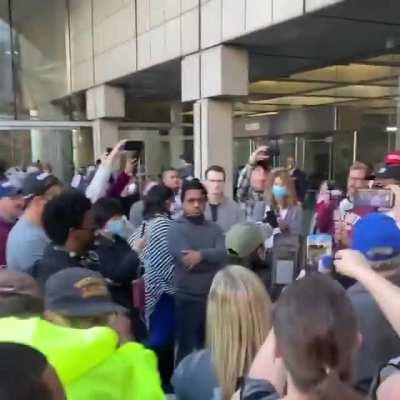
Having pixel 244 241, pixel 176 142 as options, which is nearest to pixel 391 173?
pixel 244 241

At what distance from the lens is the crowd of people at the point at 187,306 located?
1.48 metres

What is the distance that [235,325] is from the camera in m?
2.16

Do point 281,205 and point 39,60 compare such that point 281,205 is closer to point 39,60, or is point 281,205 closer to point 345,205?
point 345,205

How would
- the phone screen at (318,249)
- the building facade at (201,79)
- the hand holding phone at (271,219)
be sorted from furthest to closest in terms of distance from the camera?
the building facade at (201,79)
the hand holding phone at (271,219)
the phone screen at (318,249)

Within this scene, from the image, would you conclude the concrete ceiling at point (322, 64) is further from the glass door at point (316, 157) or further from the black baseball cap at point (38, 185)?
the black baseball cap at point (38, 185)

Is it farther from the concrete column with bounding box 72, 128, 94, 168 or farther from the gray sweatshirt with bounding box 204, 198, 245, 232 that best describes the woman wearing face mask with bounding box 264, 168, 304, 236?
the concrete column with bounding box 72, 128, 94, 168

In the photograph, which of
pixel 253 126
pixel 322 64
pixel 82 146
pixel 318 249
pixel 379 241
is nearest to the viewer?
pixel 379 241

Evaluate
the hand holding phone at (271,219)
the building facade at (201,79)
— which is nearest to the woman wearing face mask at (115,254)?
the hand holding phone at (271,219)

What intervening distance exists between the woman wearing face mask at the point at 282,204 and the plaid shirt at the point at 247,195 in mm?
249

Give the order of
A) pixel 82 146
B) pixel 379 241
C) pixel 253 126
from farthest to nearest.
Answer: pixel 82 146 < pixel 253 126 < pixel 379 241

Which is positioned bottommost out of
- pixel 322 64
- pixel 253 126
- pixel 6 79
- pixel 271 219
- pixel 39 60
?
pixel 271 219

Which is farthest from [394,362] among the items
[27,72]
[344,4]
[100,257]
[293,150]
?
[27,72]

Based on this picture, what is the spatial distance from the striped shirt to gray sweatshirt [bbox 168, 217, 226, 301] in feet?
0.18

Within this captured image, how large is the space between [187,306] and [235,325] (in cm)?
203
